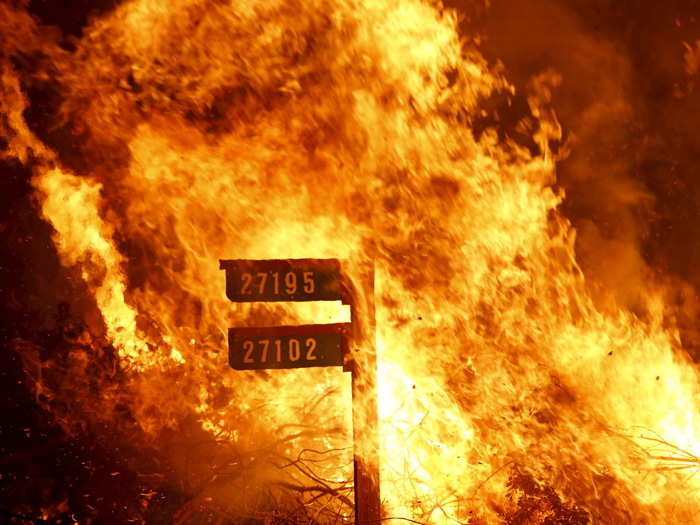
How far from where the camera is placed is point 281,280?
3434 mm

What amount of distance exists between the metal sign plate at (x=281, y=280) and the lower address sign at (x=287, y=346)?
20cm

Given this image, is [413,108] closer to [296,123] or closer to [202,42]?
[296,123]

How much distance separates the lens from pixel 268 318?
739cm

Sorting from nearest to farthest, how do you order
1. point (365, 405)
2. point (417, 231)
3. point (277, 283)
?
point (365, 405) → point (277, 283) → point (417, 231)

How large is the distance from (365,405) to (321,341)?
0.48 m

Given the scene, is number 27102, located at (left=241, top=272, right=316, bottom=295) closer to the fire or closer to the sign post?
the sign post

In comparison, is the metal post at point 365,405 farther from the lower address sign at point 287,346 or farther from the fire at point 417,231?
the fire at point 417,231

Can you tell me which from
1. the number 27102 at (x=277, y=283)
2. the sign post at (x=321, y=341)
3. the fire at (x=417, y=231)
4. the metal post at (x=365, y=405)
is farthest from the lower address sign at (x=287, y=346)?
the fire at (x=417, y=231)

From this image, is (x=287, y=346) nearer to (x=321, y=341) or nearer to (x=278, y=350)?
(x=278, y=350)

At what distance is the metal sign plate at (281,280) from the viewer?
3.36 m

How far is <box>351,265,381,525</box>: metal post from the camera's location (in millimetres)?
3285

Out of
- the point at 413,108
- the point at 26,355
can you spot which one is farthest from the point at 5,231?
the point at 413,108

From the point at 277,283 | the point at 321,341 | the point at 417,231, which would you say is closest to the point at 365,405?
the point at 321,341

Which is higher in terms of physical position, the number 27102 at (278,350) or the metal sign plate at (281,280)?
the metal sign plate at (281,280)
